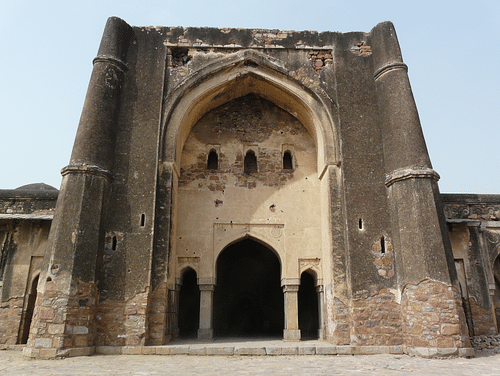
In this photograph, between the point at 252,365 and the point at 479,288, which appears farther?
the point at 479,288

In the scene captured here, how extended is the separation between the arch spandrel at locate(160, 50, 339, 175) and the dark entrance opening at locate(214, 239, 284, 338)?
4.70 meters

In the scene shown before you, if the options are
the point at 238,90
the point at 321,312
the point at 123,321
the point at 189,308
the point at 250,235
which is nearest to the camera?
the point at 123,321

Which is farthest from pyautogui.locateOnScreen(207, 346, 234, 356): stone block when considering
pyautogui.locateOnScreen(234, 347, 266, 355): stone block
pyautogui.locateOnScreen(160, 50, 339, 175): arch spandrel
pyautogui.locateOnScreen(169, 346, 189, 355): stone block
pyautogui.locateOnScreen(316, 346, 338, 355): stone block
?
pyautogui.locateOnScreen(160, 50, 339, 175): arch spandrel

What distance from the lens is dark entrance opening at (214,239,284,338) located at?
13.1 m

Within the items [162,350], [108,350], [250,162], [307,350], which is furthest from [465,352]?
[108,350]

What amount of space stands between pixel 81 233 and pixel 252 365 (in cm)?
402

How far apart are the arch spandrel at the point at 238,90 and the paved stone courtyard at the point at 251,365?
4.15 m

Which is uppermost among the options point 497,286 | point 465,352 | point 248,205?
point 248,205

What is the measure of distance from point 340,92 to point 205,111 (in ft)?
11.2

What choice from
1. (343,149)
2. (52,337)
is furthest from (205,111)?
(52,337)

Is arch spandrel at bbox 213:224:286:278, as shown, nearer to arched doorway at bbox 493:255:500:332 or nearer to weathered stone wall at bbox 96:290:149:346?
weathered stone wall at bbox 96:290:149:346

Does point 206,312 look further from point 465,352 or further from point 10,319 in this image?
point 465,352

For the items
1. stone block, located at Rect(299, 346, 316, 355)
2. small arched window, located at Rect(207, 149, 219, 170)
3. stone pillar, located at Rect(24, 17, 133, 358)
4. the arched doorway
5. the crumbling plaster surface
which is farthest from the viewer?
small arched window, located at Rect(207, 149, 219, 170)

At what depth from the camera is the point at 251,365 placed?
261 inches
